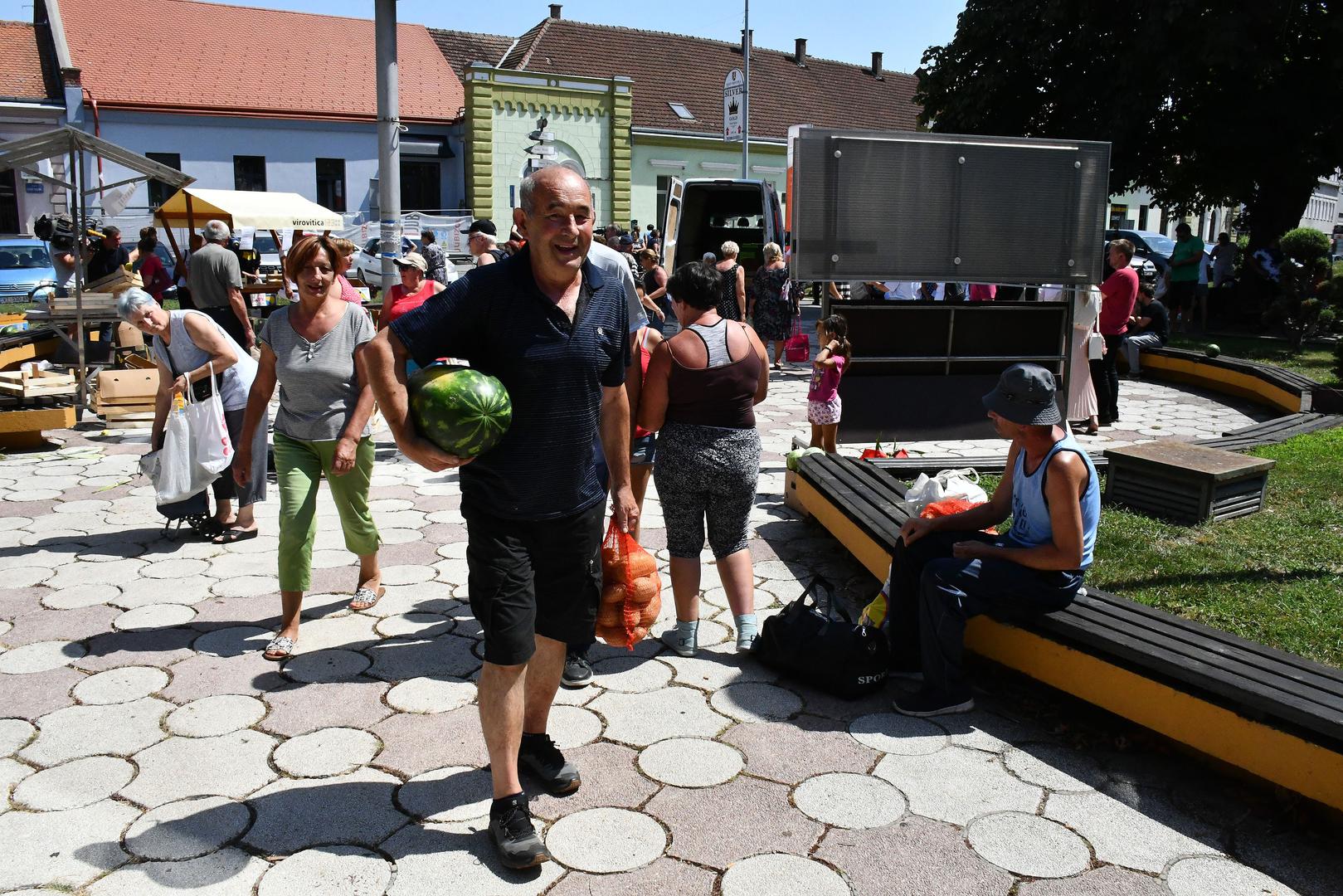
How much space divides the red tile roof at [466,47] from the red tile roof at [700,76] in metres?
0.84

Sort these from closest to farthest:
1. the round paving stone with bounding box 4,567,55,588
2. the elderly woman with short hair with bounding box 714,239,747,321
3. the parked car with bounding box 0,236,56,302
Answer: the round paving stone with bounding box 4,567,55,588 → the elderly woman with short hair with bounding box 714,239,747,321 → the parked car with bounding box 0,236,56,302

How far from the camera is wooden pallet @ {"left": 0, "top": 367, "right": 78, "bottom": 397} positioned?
9.43 meters

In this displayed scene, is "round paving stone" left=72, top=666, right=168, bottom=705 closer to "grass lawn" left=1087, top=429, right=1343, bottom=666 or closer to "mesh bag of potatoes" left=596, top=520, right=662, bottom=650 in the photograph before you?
"mesh bag of potatoes" left=596, top=520, right=662, bottom=650

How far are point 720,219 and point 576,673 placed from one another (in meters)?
13.9

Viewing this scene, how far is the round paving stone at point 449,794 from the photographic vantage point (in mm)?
3379

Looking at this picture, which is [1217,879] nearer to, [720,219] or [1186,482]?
[1186,482]

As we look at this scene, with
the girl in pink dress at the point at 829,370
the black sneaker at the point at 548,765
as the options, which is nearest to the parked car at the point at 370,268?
the girl in pink dress at the point at 829,370

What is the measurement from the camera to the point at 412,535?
647 cm

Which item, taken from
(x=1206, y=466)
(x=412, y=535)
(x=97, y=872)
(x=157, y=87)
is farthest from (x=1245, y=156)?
(x=157, y=87)

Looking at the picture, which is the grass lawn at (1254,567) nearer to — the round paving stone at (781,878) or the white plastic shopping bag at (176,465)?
the round paving stone at (781,878)

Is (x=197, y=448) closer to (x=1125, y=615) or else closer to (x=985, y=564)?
(x=985, y=564)

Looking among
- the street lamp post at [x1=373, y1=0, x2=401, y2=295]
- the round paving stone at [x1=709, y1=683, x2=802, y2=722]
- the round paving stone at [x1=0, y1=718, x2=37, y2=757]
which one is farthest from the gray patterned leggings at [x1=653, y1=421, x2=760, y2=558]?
the street lamp post at [x1=373, y1=0, x2=401, y2=295]

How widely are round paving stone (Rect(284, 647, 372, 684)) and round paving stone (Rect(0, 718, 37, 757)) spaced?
950 millimetres

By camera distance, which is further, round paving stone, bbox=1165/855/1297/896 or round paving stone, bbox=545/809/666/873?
round paving stone, bbox=545/809/666/873
